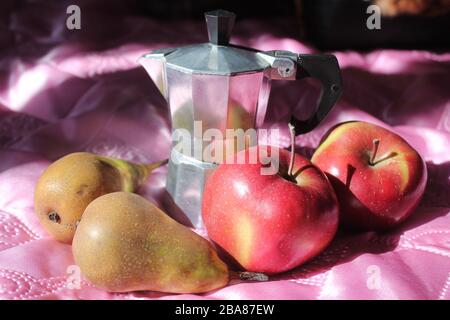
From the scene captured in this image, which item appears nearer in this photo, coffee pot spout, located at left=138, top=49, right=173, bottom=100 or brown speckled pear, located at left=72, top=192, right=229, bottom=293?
brown speckled pear, located at left=72, top=192, right=229, bottom=293

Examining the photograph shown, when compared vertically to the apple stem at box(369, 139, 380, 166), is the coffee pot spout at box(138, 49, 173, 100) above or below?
A: above

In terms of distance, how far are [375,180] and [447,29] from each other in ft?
1.94

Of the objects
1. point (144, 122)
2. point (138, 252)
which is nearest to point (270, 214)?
point (138, 252)

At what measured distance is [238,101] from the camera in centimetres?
55

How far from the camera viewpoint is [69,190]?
20.2 inches

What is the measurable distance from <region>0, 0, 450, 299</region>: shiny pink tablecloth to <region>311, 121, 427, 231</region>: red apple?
0.02m

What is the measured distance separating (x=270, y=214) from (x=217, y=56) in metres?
0.16

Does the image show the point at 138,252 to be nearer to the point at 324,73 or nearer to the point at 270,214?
the point at 270,214

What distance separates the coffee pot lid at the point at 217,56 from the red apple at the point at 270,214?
0.08 m

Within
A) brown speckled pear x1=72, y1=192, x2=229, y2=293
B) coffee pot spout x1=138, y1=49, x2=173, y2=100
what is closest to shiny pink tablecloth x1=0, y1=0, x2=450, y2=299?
brown speckled pear x1=72, y1=192, x2=229, y2=293

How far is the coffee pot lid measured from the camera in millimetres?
517

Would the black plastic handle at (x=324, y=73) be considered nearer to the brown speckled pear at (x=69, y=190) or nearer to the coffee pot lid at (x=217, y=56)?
the coffee pot lid at (x=217, y=56)

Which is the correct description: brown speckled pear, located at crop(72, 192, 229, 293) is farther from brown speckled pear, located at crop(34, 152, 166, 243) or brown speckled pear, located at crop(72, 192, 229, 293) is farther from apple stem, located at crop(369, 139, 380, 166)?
apple stem, located at crop(369, 139, 380, 166)
